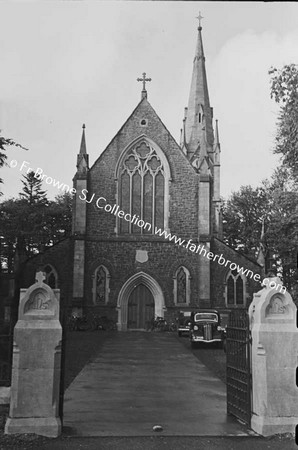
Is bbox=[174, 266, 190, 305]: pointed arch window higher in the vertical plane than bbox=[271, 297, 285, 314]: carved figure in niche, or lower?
higher

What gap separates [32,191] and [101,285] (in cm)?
→ 2791

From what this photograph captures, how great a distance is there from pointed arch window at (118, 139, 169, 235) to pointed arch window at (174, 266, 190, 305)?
114 inches

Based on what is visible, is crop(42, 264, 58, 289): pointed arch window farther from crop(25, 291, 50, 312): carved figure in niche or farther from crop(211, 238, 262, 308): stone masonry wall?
crop(25, 291, 50, 312): carved figure in niche

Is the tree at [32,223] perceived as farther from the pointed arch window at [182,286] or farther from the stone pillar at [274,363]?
the stone pillar at [274,363]

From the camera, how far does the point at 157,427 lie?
7.79m

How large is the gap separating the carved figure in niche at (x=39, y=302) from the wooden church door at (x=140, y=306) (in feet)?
83.1

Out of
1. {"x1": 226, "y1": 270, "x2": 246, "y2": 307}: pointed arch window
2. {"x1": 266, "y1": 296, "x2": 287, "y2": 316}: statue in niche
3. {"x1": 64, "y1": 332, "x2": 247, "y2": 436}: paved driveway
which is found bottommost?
{"x1": 64, "y1": 332, "x2": 247, "y2": 436}: paved driveway

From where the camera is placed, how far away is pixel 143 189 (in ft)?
110

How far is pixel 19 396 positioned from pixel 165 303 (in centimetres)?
2487

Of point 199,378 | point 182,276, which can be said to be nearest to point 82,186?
point 182,276

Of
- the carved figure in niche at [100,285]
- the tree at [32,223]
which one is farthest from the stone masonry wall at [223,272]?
the tree at [32,223]

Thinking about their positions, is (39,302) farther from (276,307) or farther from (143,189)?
(143,189)

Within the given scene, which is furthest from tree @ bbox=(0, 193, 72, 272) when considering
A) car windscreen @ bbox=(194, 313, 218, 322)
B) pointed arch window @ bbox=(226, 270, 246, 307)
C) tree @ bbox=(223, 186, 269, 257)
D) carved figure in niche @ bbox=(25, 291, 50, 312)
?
carved figure in niche @ bbox=(25, 291, 50, 312)

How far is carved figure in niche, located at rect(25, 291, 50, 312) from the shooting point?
7683 mm
